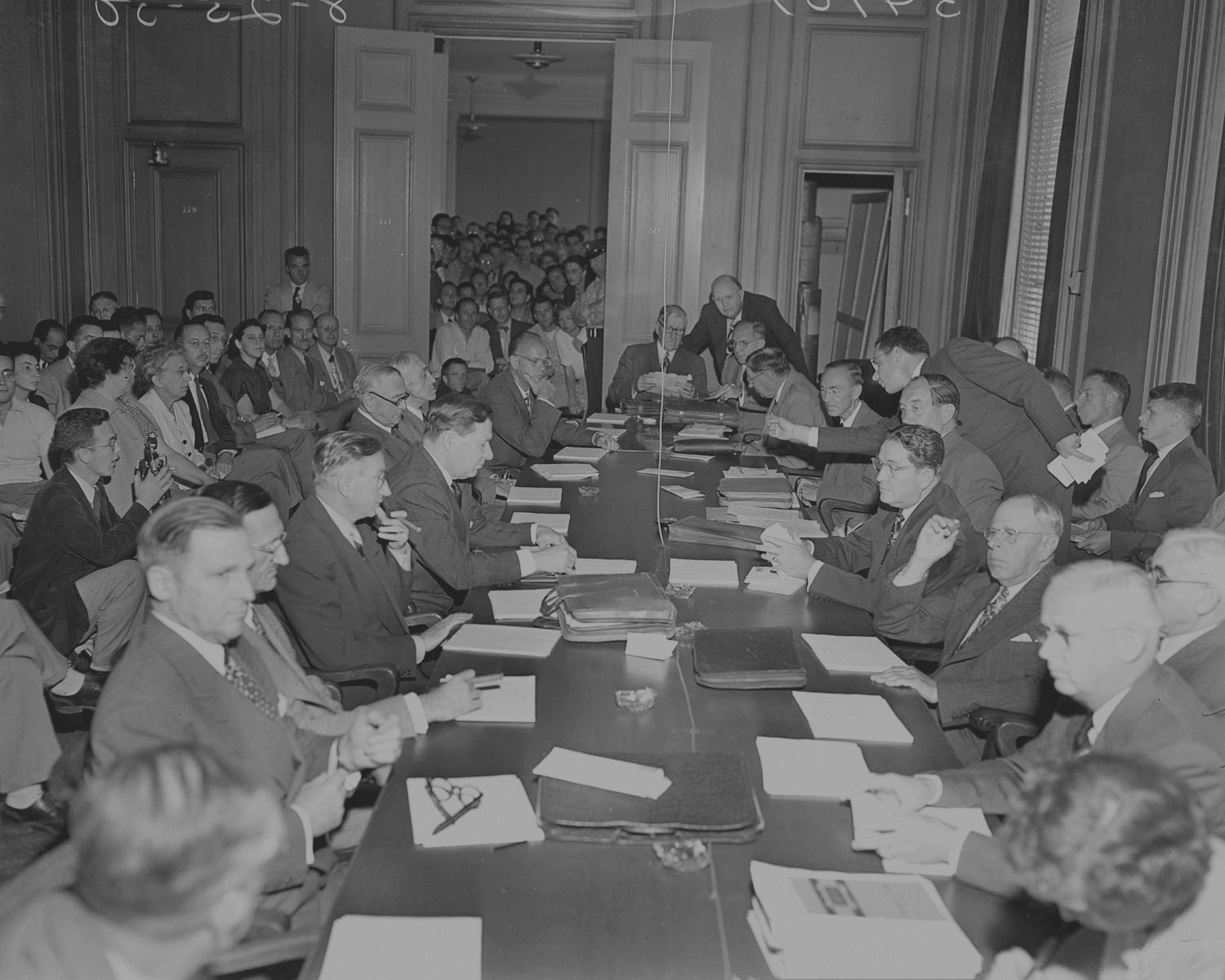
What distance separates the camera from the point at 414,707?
262 cm

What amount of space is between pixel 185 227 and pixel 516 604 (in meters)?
7.09

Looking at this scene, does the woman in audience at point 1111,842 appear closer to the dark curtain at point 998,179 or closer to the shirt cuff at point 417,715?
the shirt cuff at point 417,715

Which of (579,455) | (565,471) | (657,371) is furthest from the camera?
(657,371)

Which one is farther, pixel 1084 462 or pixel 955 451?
pixel 1084 462

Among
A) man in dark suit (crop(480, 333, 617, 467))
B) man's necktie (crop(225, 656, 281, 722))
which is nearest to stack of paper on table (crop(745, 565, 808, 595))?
man's necktie (crop(225, 656, 281, 722))

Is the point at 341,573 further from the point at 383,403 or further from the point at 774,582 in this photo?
the point at 383,403

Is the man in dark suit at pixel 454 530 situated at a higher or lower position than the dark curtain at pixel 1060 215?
lower

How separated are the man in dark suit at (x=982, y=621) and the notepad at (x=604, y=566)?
0.79 meters

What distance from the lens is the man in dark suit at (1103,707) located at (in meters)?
2.05

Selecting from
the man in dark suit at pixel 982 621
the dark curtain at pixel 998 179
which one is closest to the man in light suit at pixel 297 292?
the dark curtain at pixel 998 179

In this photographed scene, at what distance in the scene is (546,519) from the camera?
4.68m

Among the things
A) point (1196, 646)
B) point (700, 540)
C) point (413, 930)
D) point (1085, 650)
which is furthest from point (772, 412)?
point (413, 930)

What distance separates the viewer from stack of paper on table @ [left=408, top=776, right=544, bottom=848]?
7.03ft

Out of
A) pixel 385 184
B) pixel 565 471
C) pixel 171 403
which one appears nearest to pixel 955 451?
pixel 565 471
